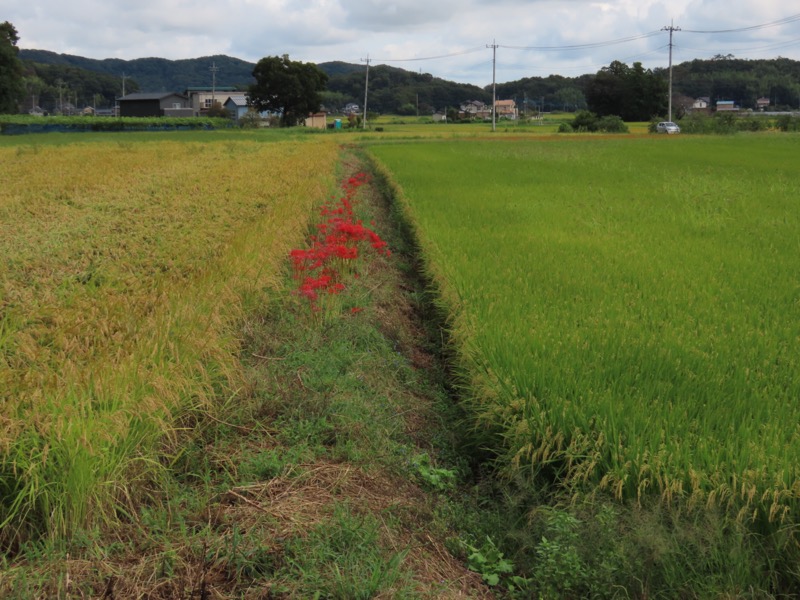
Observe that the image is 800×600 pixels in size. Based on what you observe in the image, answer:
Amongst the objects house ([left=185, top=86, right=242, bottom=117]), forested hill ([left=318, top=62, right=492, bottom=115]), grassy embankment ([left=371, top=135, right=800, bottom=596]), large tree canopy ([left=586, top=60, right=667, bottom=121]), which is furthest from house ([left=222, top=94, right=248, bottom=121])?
grassy embankment ([left=371, top=135, right=800, bottom=596])

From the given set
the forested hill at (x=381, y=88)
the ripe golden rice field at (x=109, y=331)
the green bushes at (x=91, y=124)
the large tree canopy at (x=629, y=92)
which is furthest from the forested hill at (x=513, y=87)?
the ripe golden rice field at (x=109, y=331)

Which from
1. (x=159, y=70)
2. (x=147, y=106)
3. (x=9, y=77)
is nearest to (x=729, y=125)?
(x=9, y=77)

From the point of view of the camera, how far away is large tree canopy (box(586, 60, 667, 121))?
59812mm

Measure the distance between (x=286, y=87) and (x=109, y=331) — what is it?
189 ft

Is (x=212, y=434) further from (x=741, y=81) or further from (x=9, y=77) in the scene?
(x=741, y=81)

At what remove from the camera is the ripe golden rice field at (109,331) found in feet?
7.75

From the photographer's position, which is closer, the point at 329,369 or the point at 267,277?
the point at 329,369

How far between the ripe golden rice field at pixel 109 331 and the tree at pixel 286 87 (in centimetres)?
5216

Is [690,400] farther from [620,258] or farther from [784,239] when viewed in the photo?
[784,239]

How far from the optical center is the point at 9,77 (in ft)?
163

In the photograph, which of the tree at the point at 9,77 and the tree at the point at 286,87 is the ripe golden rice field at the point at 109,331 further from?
the tree at the point at 286,87

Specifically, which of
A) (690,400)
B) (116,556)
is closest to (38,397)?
(116,556)

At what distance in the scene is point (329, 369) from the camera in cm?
400

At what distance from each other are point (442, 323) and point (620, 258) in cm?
173
